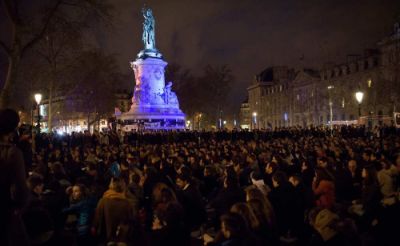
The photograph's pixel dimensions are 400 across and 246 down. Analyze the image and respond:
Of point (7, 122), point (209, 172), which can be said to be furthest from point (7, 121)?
point (209, 172)

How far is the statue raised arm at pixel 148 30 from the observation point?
52031mm

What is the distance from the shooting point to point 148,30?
52.4 metres

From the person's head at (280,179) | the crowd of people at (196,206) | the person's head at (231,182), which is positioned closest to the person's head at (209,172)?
the crowd of people at (196,206)

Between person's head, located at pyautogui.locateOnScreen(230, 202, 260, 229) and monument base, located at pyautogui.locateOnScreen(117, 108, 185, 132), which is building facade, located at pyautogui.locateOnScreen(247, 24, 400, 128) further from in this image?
person's head, located at pyautogui.locateOnScreen(230, 202, 260, 229)

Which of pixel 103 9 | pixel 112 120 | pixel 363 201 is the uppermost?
pixel 103 9

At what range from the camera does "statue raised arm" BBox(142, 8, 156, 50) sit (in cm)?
5203

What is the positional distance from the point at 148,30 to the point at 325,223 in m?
48.5

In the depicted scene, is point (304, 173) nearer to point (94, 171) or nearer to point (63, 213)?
point (94, 171)

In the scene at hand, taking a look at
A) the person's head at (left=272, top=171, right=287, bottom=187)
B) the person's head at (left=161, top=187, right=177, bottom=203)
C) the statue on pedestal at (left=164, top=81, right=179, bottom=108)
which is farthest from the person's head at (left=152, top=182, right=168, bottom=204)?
the statue on pedestal at (left=164, top=81, right=179, bottom=108)

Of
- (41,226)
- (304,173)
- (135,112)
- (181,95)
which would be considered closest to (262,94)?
(181,95)

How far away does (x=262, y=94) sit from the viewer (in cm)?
11294

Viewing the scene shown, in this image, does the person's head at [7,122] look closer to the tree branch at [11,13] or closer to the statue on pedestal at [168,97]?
the tree branch at [11,13]

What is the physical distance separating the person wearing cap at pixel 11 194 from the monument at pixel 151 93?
4559 cm

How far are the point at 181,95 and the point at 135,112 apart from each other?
30973mm
